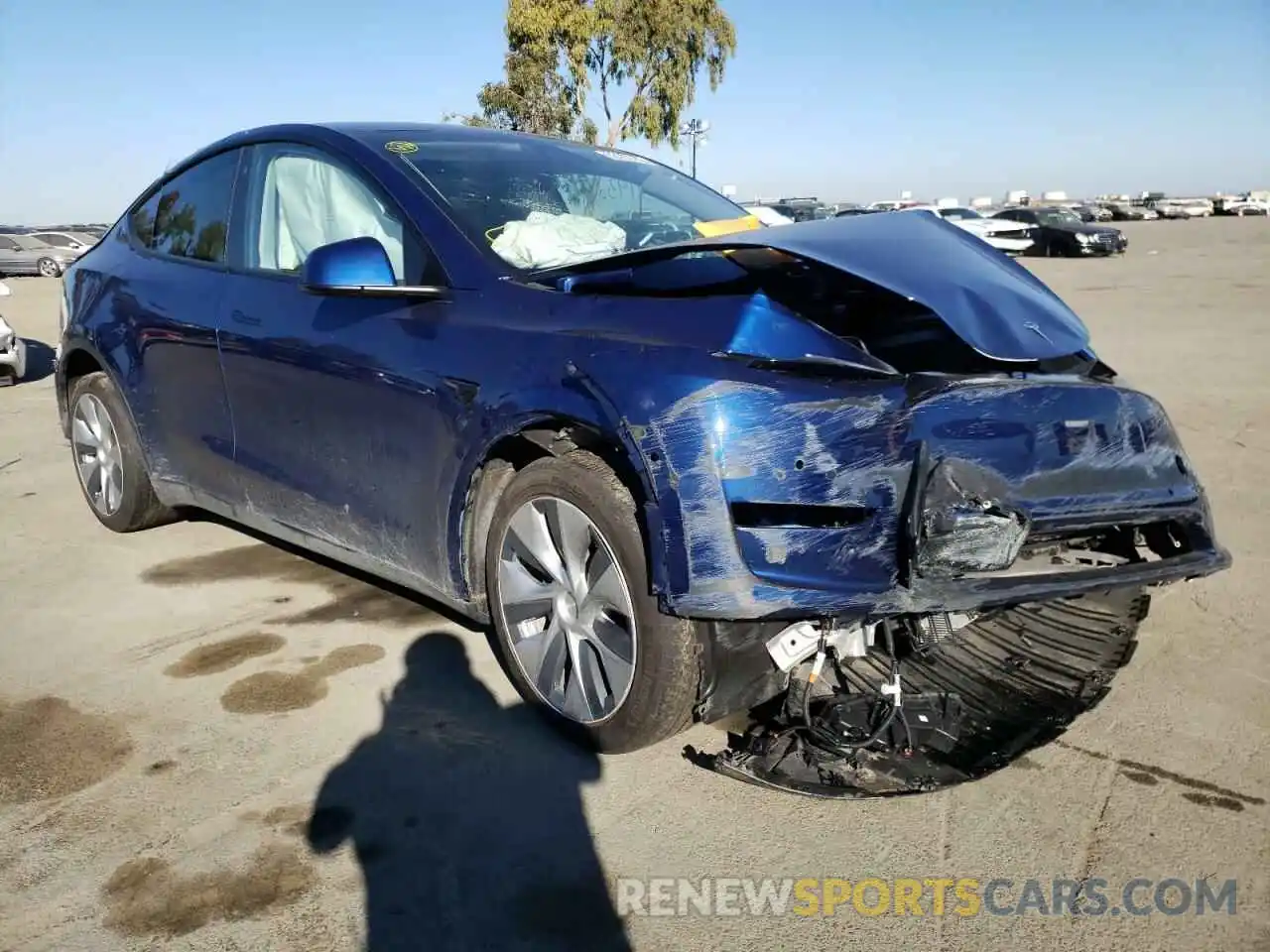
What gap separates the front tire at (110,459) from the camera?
4.48 meters

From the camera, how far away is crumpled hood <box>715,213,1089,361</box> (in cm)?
250

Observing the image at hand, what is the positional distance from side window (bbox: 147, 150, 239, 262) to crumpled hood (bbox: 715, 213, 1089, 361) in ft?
7.50

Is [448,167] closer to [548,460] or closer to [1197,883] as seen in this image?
[548,460]

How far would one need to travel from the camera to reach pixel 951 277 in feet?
8.75

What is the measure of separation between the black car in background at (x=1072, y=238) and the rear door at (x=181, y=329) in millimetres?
27525

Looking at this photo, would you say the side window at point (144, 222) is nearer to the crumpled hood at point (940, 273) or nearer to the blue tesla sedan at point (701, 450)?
the blue tesla sedan at point (701, 450)

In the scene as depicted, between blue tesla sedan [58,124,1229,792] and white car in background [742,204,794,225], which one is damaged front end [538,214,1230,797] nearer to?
blue tesla sedan [58,124,1229,792]

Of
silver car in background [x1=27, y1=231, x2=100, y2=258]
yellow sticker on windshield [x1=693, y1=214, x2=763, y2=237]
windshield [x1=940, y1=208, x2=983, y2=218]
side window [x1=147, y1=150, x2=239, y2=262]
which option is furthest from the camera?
windshield [x1=940, y1=208, x2=983, y2=218]

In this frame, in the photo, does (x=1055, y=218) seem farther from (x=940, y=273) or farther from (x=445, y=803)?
(x=445, y=803)

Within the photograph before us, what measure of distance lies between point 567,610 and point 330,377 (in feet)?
3.75

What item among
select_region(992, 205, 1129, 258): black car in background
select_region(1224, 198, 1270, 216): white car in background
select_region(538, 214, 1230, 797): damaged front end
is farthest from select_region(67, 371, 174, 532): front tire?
select_region(1224, 198, 1270, 216): white car in background

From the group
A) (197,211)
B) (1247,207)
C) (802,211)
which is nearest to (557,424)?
(197,211)

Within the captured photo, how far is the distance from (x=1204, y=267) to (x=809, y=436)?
21.5 meters

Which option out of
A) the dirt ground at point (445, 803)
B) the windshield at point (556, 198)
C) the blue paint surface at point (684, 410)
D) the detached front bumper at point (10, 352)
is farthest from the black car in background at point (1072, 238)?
the blue paint surface at point (684, 410)
